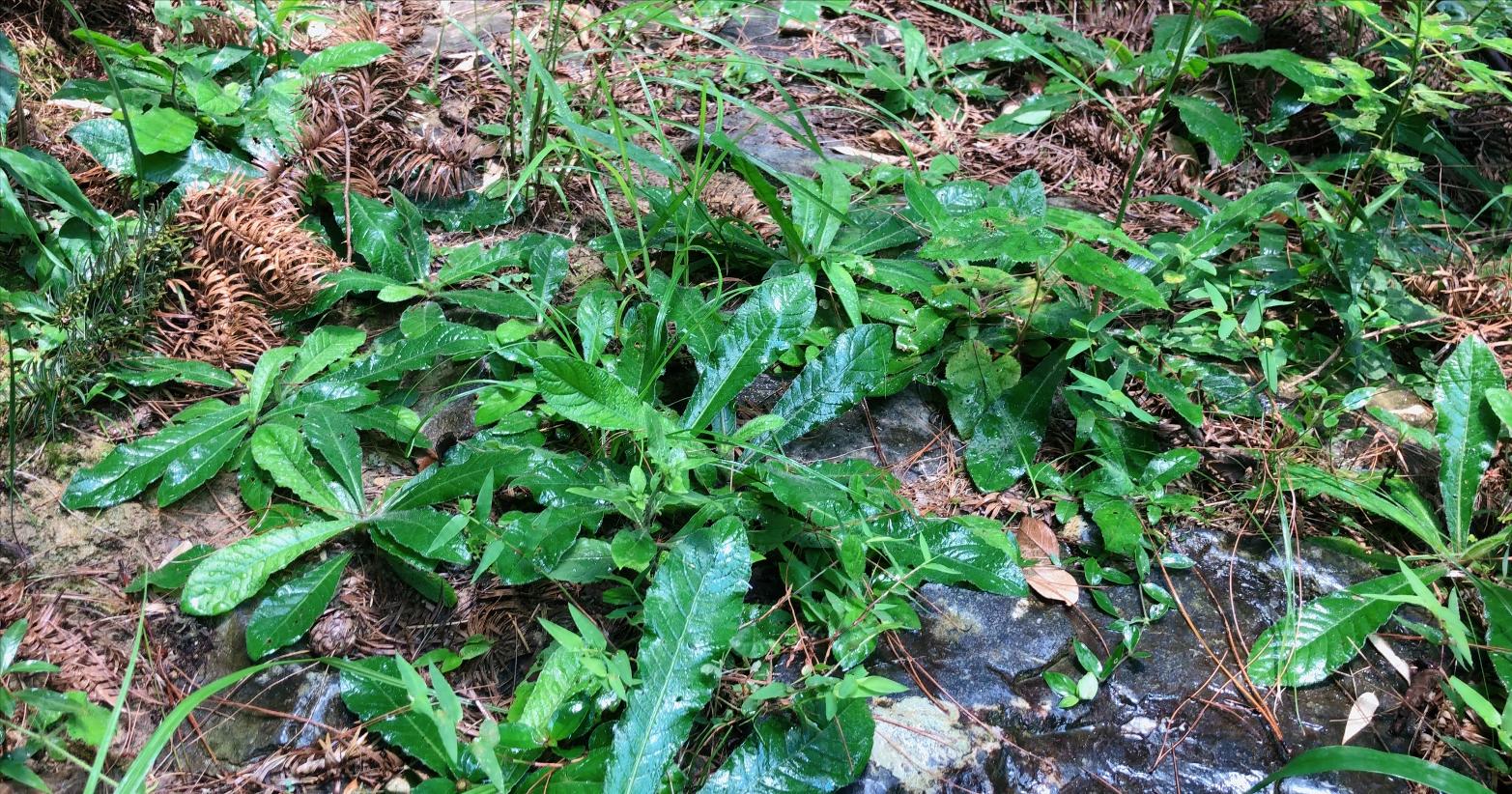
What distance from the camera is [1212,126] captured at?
9.65 feet

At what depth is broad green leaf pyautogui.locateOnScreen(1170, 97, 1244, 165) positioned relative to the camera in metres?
2.88

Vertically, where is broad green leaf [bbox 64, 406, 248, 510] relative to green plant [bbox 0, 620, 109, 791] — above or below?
above

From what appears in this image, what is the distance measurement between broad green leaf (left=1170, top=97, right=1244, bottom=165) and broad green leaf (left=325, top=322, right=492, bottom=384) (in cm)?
240

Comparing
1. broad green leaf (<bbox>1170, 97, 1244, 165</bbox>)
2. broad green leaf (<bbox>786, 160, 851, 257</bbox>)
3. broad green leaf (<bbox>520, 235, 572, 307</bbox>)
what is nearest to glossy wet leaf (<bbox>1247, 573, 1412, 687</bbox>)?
broad green leaf (<bbox>786, 160, 851, 257</bbox>)

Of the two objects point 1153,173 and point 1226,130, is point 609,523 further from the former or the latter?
point 1226,130

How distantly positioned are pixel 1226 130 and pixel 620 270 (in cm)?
206

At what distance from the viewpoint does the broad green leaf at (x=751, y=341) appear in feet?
6.56

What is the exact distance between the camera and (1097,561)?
6.56 ft

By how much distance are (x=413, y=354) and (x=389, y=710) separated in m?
0.87

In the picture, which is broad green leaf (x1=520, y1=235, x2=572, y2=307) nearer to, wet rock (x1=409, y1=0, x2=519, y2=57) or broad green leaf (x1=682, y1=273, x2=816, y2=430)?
broad green leaf (x1=682, y1=273, x2=816, y2=430)

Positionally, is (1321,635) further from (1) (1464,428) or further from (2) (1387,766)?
(1) (1464,428)

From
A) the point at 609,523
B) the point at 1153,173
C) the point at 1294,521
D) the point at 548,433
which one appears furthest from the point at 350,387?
the point at 1153,173

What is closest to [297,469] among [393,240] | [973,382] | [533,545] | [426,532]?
[426,532]

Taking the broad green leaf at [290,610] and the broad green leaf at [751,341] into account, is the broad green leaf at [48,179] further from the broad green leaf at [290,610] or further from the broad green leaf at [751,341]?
the broad green leaf at [751,341]
